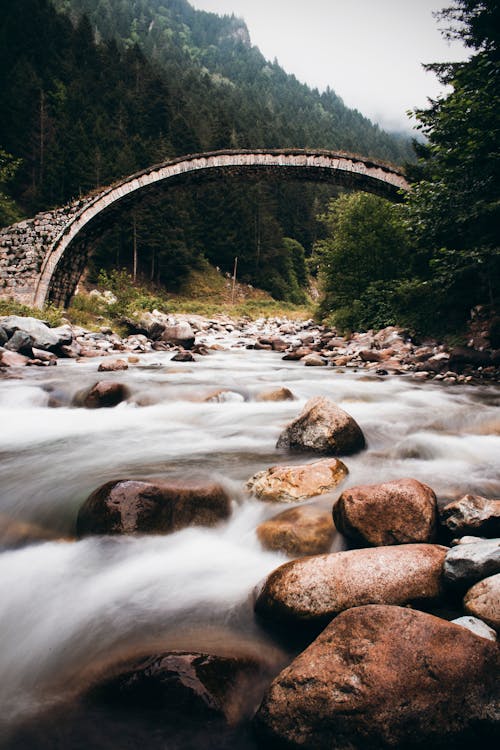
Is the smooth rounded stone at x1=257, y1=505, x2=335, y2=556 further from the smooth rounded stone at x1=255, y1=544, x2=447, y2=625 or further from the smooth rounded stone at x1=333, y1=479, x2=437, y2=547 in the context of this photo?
the smooth rounded stone at x1=255, y1=544, x2=447, y2=625

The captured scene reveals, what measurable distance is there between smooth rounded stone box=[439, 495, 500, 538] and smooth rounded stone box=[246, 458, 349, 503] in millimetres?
963

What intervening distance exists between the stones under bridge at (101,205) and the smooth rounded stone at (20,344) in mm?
7932

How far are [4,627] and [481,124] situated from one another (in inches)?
433

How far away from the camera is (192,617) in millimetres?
2152

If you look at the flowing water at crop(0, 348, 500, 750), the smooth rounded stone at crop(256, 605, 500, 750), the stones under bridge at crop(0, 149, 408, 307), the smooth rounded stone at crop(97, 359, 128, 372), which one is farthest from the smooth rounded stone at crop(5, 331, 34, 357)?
the smooth rounded stone at crop(256, 605, 500, 750)

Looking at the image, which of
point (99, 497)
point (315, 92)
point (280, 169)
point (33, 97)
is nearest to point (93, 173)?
point (33, 97)

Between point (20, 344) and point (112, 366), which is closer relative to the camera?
point (112, 366)

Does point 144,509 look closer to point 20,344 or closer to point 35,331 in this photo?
point 20,344

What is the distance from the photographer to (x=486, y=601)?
176 centimetres

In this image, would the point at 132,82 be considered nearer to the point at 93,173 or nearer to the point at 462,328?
the point at 93,173

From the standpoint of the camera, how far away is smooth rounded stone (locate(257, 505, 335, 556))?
2613mm

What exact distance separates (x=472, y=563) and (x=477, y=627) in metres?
0.35

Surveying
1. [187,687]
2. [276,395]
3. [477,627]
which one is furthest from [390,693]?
[276,395]

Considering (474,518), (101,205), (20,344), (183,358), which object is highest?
(101,205)
